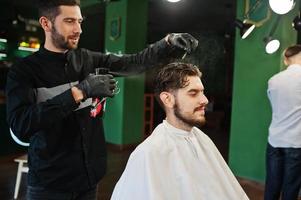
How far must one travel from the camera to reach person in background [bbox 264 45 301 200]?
2404 millimetres

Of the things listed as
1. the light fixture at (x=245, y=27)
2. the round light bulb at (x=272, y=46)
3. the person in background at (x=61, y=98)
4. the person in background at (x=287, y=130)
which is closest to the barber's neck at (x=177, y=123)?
the person in background at (x=61, y=98)

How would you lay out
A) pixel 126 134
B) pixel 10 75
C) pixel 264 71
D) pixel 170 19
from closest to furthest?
pixel 10 75 < pixel 264 71 < pixel 126 134 < pixel 170 19

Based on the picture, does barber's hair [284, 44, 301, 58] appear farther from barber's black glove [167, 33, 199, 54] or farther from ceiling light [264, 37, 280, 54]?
barber's black glove [167, 33, 199, 54]

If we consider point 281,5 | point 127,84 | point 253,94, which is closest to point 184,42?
point 281,5

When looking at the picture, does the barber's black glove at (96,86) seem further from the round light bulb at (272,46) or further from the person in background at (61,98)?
the round light bulb at (272,46)

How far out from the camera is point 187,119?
1.30 m

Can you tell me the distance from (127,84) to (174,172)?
3.62 meters

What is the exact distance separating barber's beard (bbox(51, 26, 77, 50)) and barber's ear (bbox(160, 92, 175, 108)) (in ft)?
1.25

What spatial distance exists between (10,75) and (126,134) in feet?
12.1

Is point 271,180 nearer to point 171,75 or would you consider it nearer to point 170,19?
point 171,75

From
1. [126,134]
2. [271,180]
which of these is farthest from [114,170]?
[271,180]

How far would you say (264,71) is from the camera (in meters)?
3.27

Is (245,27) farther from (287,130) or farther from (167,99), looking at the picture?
(167,99)

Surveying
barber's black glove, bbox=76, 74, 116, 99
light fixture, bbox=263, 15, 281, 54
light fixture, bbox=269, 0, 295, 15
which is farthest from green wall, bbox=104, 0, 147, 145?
barber's black glove, bbox=76, 74, 116, 99
